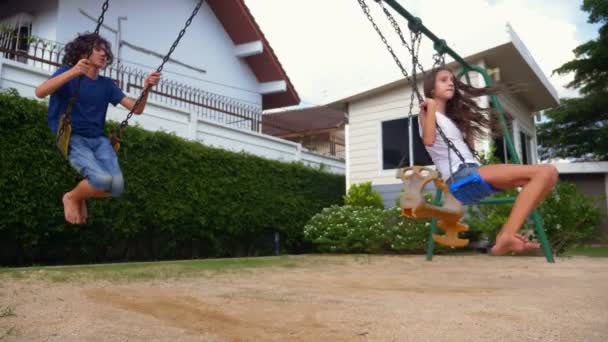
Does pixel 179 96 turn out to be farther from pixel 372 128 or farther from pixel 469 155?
pixel 469 155

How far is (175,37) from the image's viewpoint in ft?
41.6

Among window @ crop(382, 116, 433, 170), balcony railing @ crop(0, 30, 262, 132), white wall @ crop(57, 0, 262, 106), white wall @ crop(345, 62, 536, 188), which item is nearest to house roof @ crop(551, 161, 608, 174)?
white wall @ crop(345, 62, 536, 188)

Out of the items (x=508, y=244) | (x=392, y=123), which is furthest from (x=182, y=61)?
(x=508, y=244)

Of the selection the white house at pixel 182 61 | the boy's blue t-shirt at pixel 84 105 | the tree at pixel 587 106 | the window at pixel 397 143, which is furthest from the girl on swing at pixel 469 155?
the tree at pixel 587 106

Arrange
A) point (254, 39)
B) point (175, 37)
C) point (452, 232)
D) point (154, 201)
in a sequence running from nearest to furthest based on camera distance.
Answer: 1. point (452, 232)
2. point (154, 201)
3. point (175, 37)
4. point (254, 39)

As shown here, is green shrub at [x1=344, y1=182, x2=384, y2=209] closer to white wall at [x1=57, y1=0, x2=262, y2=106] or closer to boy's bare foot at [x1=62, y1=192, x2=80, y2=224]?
white wall at [x1=57, y1=0, x2=262, y2=106]

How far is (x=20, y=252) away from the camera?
244 inches

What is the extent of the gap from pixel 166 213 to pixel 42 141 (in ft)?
7.04

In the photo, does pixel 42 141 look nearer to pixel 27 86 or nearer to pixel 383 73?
pixel 27 86

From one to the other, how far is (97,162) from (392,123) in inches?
331

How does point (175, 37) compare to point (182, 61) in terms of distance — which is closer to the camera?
point (182, 61)

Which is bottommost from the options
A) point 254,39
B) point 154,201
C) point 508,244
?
point 508,244

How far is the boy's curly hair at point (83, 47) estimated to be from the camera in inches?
105

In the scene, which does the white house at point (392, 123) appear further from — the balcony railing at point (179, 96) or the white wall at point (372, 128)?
the balcony railing at point (179, 96)
